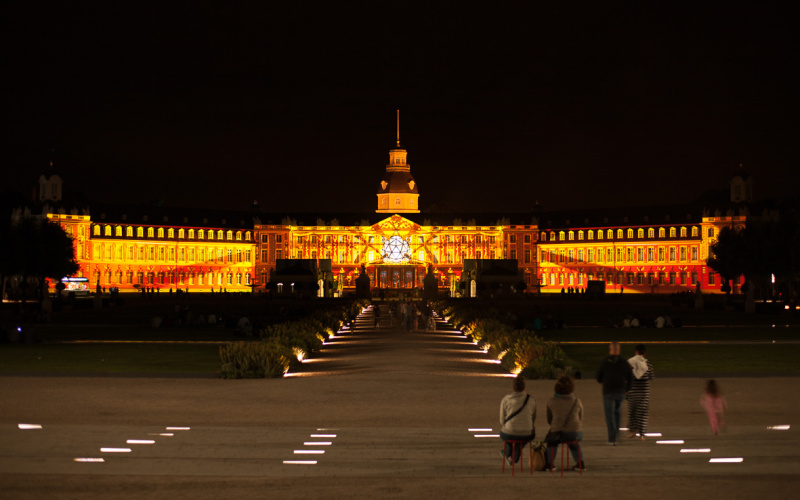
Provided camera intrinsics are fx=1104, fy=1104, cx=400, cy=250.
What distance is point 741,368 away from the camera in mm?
31953

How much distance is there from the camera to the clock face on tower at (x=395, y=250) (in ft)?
647

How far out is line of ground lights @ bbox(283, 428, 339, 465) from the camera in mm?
15609

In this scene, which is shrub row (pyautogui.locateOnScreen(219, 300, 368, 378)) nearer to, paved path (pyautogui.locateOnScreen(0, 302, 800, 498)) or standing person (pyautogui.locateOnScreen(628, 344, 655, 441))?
paved path (pyautogui.locateOnScreen(0, 302, 800, 498))

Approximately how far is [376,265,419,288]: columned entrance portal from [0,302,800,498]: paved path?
166097 mm

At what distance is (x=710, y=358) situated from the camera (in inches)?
1398

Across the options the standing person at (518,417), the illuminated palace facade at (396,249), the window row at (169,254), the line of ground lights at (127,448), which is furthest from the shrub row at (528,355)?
the window row at (169,254)

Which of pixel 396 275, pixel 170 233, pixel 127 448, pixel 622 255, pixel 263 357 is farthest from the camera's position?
pixel 396 275

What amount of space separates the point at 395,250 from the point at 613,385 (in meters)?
182

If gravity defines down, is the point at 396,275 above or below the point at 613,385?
above

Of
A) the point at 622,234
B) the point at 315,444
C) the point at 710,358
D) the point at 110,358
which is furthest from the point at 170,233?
the point at 315,444

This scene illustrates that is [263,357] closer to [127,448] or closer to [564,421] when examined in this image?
[127,448]

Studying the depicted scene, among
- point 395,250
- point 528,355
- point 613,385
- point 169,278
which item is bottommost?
point 528,355

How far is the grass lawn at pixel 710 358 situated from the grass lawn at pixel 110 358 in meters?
11.9

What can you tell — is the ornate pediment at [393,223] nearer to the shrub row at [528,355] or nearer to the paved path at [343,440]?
the shrub row at [528,355]
